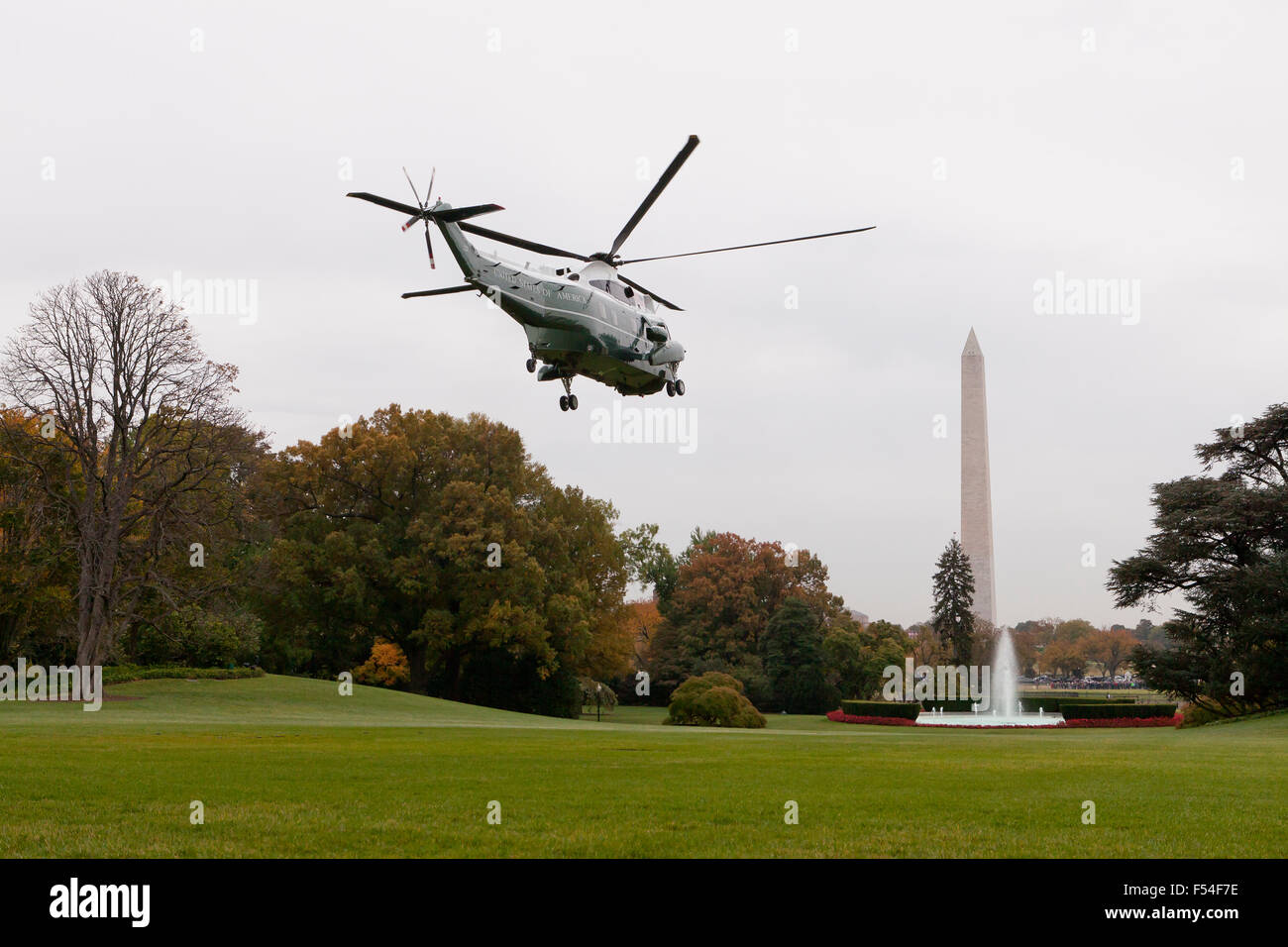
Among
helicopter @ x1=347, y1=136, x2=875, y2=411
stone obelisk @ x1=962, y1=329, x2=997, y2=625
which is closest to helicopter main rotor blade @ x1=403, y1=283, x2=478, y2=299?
helicopter @ x1=347, y1=136, x2=875, y2=411

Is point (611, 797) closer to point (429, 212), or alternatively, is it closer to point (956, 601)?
point (429, 212)

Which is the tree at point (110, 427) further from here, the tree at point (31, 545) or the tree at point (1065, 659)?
the tree at point (1065, 659)

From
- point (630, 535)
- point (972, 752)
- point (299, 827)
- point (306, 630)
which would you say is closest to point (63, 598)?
point (306, 630)

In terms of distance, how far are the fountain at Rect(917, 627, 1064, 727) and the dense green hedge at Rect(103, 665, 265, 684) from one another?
31708mm

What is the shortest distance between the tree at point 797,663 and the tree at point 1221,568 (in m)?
24.9

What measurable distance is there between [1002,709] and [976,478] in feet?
43.5

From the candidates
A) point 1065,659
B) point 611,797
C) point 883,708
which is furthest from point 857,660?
point 1065,659

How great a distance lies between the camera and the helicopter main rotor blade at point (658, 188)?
75.9 ft

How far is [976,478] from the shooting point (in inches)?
2709

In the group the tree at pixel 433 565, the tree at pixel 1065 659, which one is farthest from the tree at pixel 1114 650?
the tree at pixel 433 565
